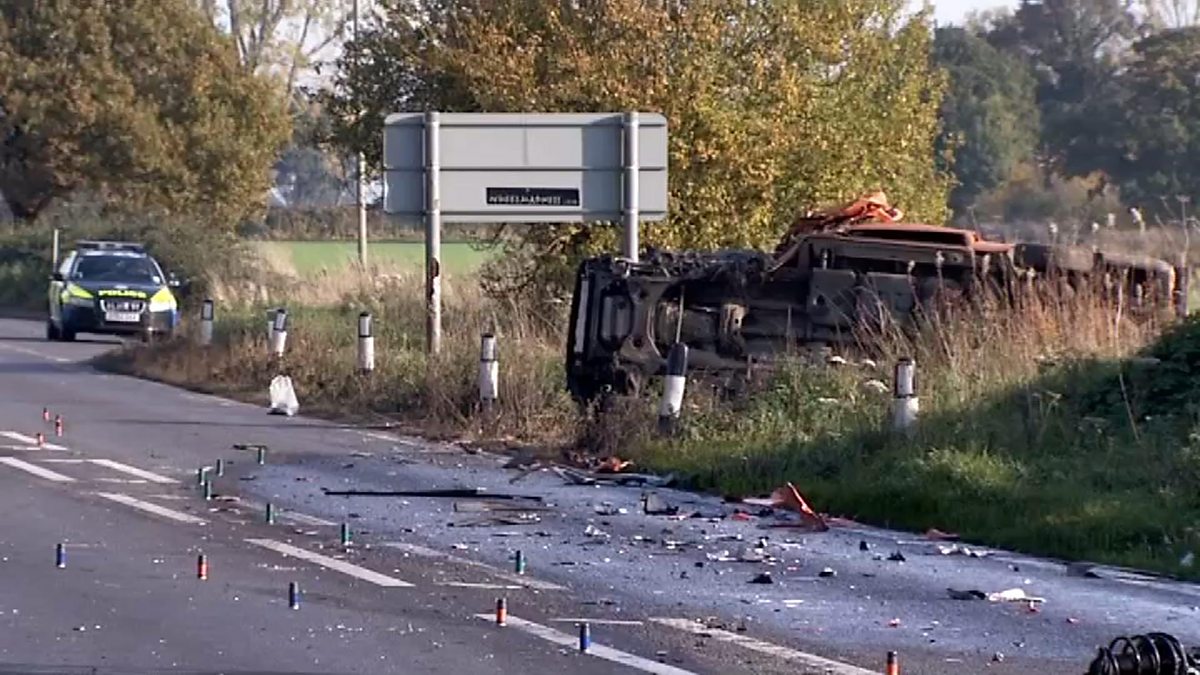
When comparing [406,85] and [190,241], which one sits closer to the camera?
[406,85]

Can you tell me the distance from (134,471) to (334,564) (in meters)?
4.86

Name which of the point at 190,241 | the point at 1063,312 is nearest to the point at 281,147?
the point at 190,241

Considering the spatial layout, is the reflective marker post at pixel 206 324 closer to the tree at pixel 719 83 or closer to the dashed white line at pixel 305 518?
the tree at pixel 719 83

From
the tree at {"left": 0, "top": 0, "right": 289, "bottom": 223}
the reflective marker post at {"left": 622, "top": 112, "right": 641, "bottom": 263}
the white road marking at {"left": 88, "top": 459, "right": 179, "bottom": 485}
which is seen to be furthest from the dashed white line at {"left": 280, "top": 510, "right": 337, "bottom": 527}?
the tree at {"left": 0, "top": 0, "right": 289, "bottom": 223}

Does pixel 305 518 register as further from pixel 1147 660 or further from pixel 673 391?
pixel 1147 660

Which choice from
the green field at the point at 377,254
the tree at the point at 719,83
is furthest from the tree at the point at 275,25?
the tree at the point at 719,83

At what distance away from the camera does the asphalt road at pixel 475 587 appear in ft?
29.9

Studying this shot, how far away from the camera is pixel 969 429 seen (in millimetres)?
14766

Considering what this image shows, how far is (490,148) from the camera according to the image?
22.4 m

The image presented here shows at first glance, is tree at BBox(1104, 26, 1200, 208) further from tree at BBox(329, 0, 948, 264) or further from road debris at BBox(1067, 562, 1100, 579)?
road debris at BBox(1067, 562, 1100, 579)

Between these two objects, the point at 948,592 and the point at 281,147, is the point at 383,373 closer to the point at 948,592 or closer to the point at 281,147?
the point at 948,592

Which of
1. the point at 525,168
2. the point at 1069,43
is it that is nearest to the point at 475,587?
the point at 525,168

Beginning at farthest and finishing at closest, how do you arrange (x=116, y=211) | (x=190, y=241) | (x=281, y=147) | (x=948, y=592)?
(x=281, y=147) < (x=116, y=211) < (x=190, y=241) < (x=948, y=592)

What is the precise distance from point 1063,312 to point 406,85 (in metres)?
15.9
